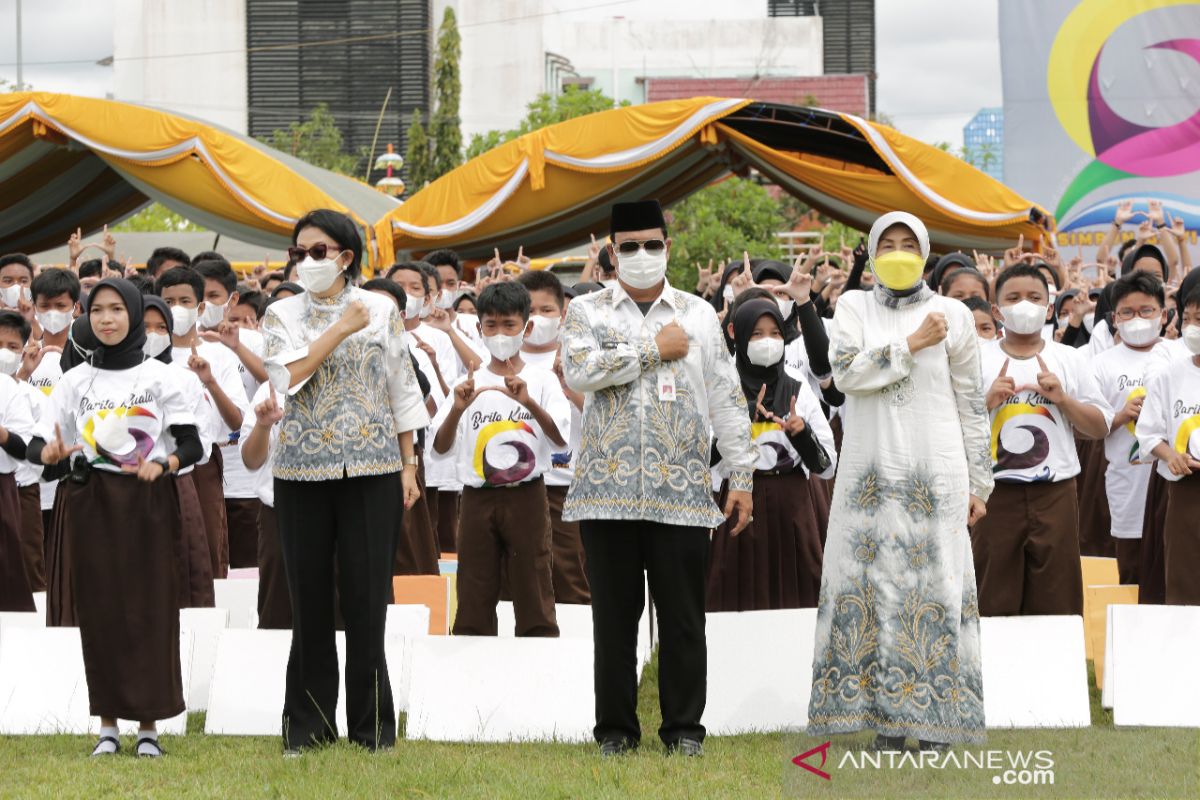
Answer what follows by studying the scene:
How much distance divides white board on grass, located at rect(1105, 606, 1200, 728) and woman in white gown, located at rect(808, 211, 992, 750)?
982mm

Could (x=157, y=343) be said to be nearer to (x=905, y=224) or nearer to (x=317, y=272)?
(x=317, y=272)

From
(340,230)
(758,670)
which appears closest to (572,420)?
(758,670)

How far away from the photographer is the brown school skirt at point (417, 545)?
31.2ft

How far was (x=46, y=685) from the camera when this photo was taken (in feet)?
23.9

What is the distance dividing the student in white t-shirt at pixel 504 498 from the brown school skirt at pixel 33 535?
307 centimetres

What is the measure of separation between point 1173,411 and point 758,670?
7.56ft

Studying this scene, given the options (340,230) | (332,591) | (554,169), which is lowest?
(332,591)

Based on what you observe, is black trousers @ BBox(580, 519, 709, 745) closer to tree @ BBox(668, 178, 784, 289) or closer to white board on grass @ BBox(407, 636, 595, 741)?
white board on grass @ BBox(407, 636, 595, 741)

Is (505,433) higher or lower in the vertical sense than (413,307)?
lower

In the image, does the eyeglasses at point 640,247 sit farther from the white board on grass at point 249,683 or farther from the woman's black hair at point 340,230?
the white board on grass at point 249,683

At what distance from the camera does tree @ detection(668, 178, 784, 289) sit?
31.8 metres

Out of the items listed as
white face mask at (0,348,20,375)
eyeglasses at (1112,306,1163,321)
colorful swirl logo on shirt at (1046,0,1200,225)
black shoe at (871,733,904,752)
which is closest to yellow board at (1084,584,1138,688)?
eyeglasses at (1112,306,1163,321)

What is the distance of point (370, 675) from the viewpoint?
21.2 ft

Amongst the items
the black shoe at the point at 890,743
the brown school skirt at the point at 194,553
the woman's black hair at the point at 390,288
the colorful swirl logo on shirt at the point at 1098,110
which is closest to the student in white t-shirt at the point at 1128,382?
the black shoe at the point at 890,743
